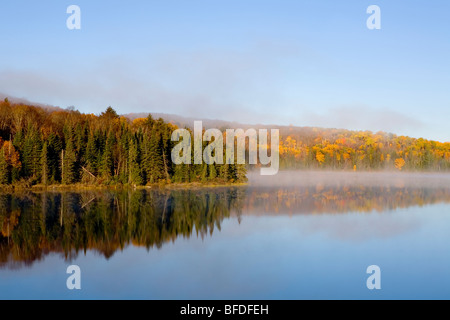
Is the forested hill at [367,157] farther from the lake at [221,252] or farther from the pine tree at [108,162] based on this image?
the lake at [221,252]

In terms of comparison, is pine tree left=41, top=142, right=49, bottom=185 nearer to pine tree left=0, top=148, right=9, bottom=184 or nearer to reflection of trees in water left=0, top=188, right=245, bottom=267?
pine tree left=0, top=148, right=9, bottom=184

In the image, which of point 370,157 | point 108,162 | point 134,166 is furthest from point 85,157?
point 370,157

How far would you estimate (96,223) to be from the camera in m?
26.5

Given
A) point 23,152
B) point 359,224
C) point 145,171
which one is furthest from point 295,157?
point 359,224

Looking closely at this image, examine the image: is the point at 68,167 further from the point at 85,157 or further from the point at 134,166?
the point at 134,166

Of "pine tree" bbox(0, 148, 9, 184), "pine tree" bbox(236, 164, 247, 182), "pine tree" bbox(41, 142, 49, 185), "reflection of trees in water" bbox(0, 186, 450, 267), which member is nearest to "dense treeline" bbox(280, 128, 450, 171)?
"pine tree" bbox(236, 164, 247, 182)

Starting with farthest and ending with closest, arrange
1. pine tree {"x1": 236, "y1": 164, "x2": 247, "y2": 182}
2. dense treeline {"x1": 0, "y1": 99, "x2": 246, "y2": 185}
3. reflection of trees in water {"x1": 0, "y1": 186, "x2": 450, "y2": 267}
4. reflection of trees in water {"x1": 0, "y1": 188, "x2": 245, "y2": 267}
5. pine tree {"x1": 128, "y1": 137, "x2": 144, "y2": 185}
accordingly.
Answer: pine tree {"x1": 236, "y1": 164, "x2": 247, "y2": 182} < pine tree {"x1": 128, "y1": 137, "x2": 144, "y2": 185} < dense treeline {"x1": 0, "y1": 99, "x2": 246, "y2": 185} < reflection of trees in water {"x1": 0, "y1": 186, "x2": 450, "y2": 267} < reflection of trees in water {"x1": 0, "y1": 188, "x2": 245, "y2": 267}

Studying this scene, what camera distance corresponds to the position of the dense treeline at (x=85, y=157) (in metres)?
55.9

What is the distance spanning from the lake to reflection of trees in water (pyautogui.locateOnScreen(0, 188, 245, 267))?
65 mm

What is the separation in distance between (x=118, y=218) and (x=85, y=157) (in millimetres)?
34953

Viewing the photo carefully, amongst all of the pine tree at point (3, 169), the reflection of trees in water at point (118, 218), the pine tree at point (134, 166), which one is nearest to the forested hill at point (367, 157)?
the pine tree at point (134, 166)

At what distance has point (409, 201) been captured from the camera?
4250 centimetres

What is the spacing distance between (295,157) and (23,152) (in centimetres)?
Result: 11563

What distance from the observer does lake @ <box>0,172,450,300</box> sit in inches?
579
